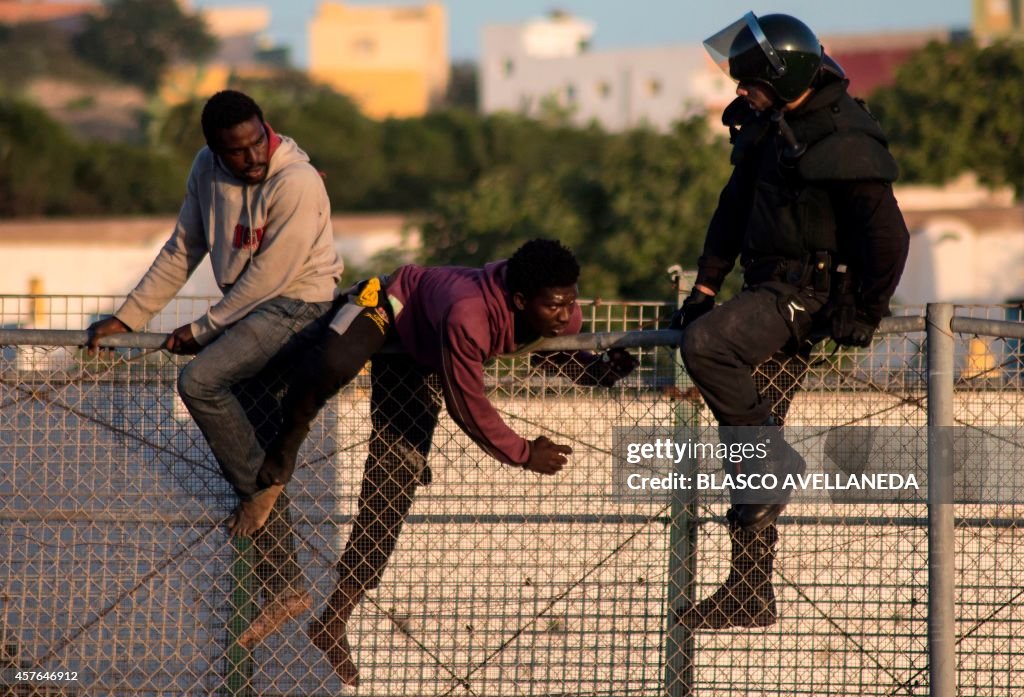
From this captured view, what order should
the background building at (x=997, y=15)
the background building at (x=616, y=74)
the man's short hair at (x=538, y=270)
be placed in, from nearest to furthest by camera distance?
1. the man's short hair at (x=538, y=270)
2. the background building at (x=616, y=74)
3. the background building at (x=997, y=15)

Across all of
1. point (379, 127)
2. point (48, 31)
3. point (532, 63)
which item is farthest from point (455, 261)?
point (48, 31)

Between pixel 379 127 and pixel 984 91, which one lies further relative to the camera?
pixel 379 127

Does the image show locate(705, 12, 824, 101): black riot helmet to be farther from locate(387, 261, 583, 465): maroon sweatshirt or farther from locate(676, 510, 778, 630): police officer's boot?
locate(676, 510, 778, 630): police officer's boot

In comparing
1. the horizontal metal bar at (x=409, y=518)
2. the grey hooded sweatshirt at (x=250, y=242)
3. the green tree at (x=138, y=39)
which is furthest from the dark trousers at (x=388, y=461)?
the green tree at (x=138, y=39)

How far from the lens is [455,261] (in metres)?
20.7

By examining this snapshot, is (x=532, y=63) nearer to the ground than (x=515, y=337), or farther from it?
farther from it

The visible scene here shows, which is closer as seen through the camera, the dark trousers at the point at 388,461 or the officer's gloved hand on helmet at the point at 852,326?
the officer's gloved hand on helmet at the point at 852,326

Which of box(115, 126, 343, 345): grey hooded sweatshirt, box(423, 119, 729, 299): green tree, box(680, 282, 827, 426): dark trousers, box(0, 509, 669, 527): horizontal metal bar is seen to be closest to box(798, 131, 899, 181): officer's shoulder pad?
box(680, 282, 827, 426): dark trousers

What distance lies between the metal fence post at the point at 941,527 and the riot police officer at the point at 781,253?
0.83 ft

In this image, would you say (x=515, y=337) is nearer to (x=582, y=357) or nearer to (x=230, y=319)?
(x=582, y=357)

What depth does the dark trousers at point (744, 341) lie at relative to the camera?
5.05 meters

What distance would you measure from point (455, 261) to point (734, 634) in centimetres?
1547

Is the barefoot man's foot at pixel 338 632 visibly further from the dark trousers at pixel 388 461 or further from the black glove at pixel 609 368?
the black glove at pixel 609 368

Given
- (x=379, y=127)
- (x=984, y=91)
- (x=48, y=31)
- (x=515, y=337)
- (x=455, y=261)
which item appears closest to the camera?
(x=515, y=337)
